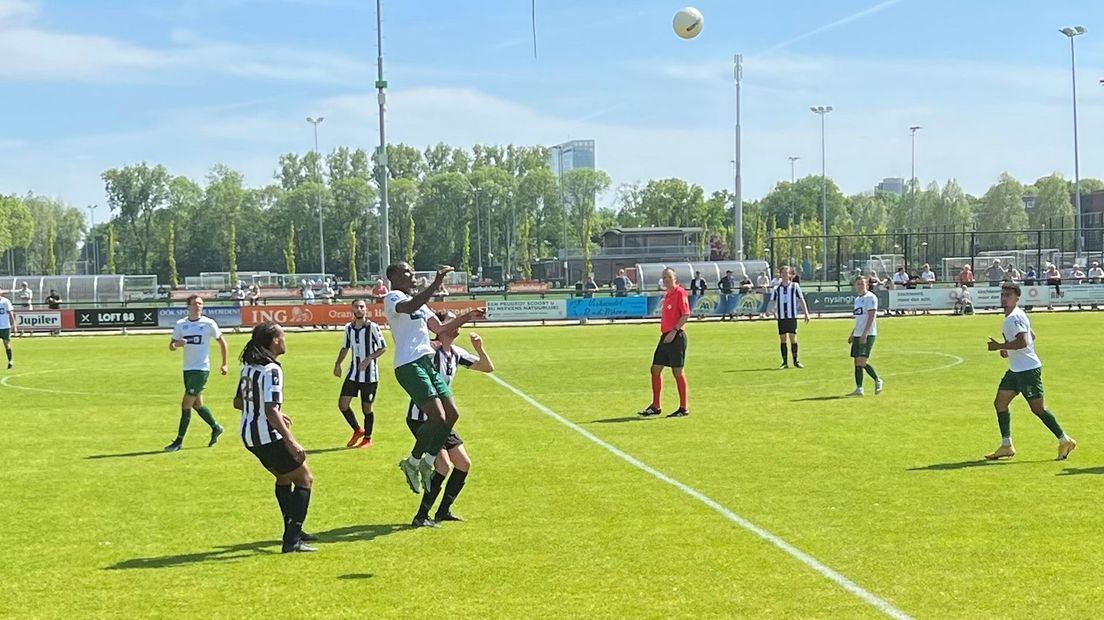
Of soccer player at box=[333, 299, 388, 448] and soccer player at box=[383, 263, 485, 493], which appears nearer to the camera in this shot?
soccer player at box=[383, 263, 485, 493]

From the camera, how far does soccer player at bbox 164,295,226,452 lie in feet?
50.7

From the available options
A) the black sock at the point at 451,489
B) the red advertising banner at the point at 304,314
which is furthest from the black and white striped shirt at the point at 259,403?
the red advertising banner at the point at 304,314

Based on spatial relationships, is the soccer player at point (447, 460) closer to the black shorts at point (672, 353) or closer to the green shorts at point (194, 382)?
the green shorts at point (194, 382)

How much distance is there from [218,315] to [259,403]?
42.3 m

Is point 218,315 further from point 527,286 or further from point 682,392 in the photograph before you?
point 527,286

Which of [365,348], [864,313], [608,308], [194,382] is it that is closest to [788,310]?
[864,313]

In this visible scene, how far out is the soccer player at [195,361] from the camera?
1545cm

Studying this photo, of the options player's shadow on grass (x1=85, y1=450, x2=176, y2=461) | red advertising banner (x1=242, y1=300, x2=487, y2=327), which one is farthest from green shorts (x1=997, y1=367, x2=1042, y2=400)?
red advertising banner (x1=242, y1=300, x2=487, y2=327)

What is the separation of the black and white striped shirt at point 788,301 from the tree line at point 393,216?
99746 millimetres

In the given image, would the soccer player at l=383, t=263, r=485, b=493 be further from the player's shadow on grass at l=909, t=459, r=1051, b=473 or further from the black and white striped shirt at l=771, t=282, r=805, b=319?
the black and white striped shirt at l=771, t=282, r=805, b=319

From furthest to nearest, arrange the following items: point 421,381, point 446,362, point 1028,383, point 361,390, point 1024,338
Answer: point 361,390 → point 1028,383 → point 1024,338 → point 446,362 → point 421,381

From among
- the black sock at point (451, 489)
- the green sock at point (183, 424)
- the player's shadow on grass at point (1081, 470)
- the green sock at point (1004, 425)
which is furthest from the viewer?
the green sock at point (183, 424)

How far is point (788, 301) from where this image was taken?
25.9 meters

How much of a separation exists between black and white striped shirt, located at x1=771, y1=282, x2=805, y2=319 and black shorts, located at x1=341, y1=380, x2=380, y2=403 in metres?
12.7
